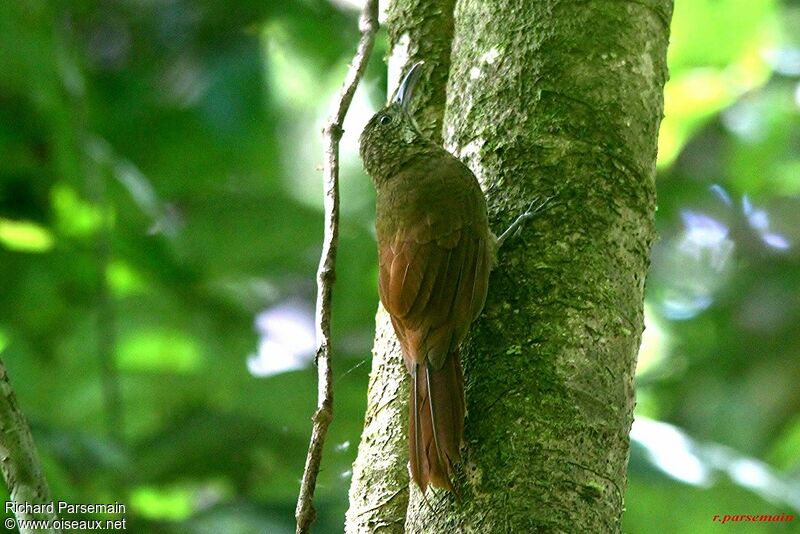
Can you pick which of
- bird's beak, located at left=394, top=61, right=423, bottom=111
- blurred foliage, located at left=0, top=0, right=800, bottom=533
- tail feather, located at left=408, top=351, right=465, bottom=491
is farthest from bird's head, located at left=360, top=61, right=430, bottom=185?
blurred foliage, located at left=0, top=0, right=800, bottom=533

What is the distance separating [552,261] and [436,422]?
0.45m

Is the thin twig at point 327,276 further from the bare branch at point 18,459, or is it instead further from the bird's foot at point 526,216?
the bare branch at point 18,459

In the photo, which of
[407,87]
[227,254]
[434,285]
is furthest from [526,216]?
[227,254]

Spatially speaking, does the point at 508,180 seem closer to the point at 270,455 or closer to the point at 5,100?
the point at 270,455

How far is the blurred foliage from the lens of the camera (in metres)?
3.98

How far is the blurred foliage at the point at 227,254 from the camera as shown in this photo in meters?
3.98

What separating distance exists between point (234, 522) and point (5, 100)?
2.19 m

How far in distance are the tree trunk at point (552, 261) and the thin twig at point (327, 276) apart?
22 cm

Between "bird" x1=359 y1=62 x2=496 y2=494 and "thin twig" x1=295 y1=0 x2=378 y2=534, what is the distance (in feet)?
0.63

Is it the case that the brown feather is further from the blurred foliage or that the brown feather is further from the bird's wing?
the blurred foliage

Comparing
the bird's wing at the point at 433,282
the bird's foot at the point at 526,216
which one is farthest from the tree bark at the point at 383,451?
the bird's foot at the point at 526,216

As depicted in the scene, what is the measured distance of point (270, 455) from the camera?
4.50 m

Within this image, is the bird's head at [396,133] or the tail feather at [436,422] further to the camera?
the bird's head at [396,133]

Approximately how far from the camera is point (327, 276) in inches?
97.8
